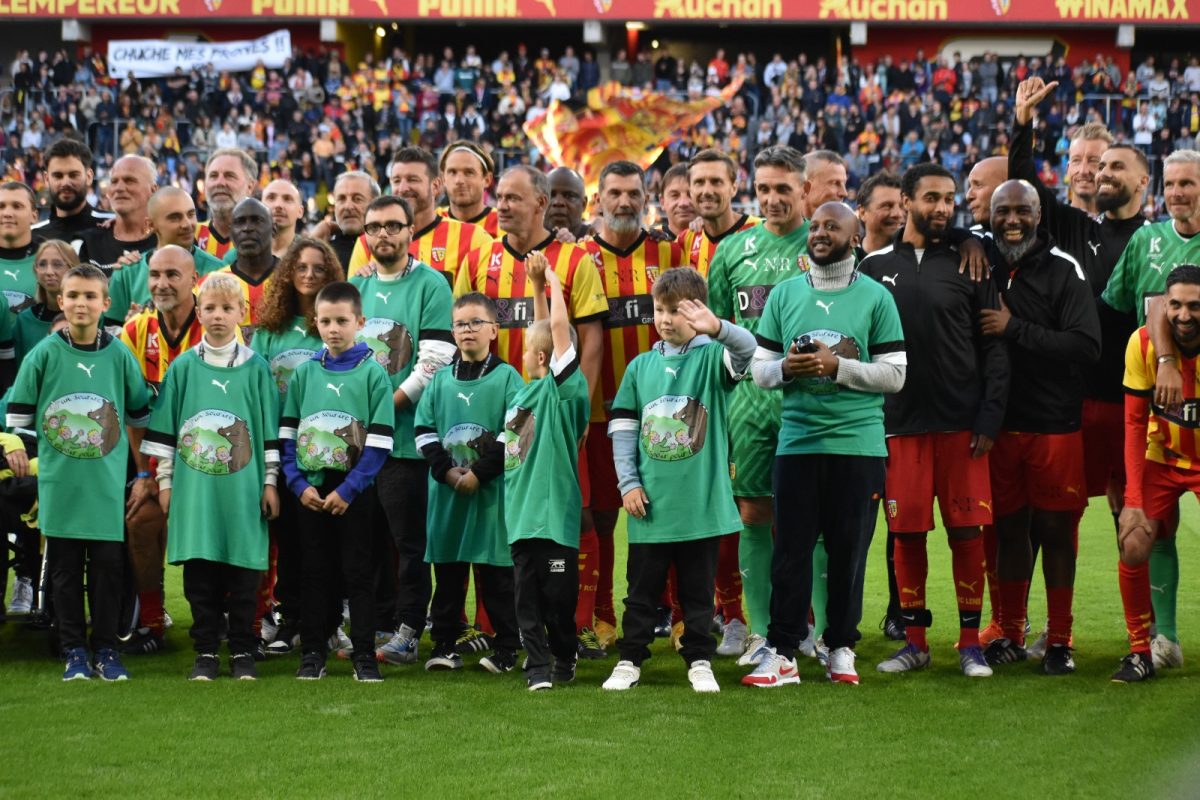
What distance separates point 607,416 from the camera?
281 inches

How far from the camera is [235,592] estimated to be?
6449mm

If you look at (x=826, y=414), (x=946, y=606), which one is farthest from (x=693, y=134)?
(x=826, y=414)

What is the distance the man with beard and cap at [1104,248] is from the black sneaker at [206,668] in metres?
3.66

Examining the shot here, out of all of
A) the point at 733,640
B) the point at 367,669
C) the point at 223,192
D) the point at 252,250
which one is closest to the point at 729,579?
the point at 733,640

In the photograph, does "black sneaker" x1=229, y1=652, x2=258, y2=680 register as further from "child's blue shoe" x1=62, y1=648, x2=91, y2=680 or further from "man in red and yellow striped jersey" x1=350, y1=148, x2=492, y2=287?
"man in red and yellow striped jersey" x1=350, y1=148, x2=492, y2=287

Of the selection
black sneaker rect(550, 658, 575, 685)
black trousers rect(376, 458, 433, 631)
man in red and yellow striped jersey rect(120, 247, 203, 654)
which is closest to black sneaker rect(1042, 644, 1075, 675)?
black sneaker rect(550, 658, 575, 685)

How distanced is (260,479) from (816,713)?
2.52 metres

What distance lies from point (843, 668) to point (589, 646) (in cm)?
124

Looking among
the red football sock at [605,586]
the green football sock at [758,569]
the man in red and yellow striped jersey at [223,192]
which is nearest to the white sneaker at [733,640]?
the green football sock at [758,569]

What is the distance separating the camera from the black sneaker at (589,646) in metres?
6.92

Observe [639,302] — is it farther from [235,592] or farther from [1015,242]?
[235,592]

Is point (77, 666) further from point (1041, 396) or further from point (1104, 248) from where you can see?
point (1104, 248)

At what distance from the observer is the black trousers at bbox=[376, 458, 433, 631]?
22.5 feet

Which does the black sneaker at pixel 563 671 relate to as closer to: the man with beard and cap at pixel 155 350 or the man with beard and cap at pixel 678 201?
the man with beard and cap at pixel 155 350
